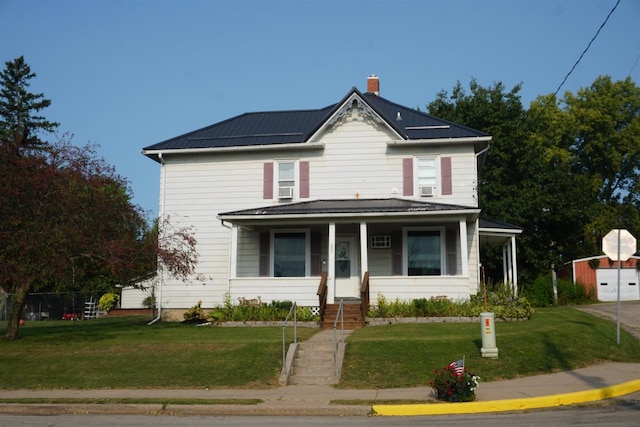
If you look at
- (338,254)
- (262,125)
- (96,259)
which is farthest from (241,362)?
(262,125)

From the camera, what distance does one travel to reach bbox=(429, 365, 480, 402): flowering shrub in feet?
36.1

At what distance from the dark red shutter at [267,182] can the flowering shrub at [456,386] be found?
1360 cm

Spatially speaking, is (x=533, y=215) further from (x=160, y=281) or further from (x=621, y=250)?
(x=160, y=281)

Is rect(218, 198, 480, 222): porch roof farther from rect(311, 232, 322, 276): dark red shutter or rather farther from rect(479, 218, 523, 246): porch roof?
rect(479, 218, 523, 246): porch roof

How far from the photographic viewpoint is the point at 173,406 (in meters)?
11.3

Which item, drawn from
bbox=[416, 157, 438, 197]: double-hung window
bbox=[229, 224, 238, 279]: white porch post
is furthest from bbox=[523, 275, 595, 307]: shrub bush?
bbox=[229, 224, 238, 279]: white porch post

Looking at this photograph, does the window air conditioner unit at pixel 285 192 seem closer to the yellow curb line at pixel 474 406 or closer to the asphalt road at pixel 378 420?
the asphalt road at pixel 378 420

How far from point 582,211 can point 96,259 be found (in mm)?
24894

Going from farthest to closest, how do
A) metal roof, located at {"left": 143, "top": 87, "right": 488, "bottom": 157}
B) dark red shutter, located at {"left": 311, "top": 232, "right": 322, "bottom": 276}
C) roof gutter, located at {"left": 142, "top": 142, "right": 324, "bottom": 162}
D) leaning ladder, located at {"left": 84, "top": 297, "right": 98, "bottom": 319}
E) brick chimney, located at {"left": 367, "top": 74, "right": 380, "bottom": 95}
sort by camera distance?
leaning ladder, located at {"left": 84, "top": 297, "right": 98, "bottom": 319} → brick chimney, located at {"left": 367, "top": 74, "right": 380, "bottom": 95} → roof gutter, located at {"left": 142, "top": 142, "right": 324, "bottom": 162} → metal roof, located at {"left": 143, "top": 87, "right": 488, "bottom": 157} → dark red shutter, located at {"left": 311, "top": 232, "right": 322, "bottom": 276}

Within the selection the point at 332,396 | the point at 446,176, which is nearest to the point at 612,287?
the point at 446,176

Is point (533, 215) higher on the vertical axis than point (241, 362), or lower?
higher

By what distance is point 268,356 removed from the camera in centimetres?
1446

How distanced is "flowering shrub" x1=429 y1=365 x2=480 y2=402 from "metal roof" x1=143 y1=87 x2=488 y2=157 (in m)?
13.1

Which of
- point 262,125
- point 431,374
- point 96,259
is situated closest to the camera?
point 431,374
